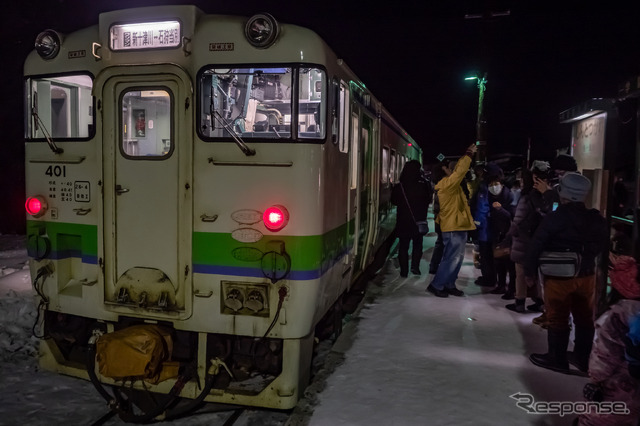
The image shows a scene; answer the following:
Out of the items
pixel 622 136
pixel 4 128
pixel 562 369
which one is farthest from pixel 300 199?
pixel 4 128

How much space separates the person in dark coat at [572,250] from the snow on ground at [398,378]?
0.32m

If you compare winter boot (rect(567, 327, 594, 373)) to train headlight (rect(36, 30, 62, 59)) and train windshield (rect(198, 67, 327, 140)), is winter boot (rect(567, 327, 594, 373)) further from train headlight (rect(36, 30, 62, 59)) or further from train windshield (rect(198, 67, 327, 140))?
train headlight (rect(36, 30, 62, 59))

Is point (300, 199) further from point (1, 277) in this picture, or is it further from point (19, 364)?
point (1, 277)

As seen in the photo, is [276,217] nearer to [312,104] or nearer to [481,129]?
[312,104]

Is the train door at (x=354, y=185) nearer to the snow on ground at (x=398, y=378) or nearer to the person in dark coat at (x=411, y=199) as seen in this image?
the snow on ground at (x=398, y=378)

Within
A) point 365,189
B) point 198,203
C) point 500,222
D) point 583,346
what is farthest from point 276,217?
point 500,222

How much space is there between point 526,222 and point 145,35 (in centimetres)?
451

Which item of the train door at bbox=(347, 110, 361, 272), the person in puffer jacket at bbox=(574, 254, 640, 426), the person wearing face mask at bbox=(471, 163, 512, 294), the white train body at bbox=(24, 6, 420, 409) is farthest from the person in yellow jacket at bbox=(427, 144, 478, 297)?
the person in puffer jacket at bbox=(574, 254, 640, 426)

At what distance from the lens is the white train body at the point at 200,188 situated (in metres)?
3.95

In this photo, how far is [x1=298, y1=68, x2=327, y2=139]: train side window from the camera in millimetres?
3979

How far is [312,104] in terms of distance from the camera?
404cm

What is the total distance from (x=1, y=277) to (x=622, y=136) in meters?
9.22

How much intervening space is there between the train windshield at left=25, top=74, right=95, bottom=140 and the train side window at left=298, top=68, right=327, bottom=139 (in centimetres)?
182
